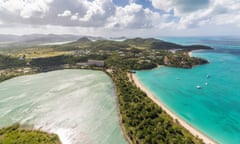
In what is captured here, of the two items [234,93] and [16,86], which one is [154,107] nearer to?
[234,93]

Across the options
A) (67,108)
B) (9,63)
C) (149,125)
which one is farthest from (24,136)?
(9,63)

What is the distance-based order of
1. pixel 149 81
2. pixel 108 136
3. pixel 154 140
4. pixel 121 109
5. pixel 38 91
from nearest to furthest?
pixel 154 140 → pixel 108 136 → pixel 121 109 → pixel 38 91 → pixel 149 81

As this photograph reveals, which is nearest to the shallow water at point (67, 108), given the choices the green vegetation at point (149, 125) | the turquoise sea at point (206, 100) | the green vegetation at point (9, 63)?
the green vegetation at point (149, 125)

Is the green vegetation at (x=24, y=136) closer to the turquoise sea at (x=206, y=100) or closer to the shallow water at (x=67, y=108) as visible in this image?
the shallow water at (x=67, y=108)

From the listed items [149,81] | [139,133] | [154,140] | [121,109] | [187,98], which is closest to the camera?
[154,140]

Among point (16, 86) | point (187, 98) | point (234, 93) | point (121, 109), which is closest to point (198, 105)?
point (187, 98)
